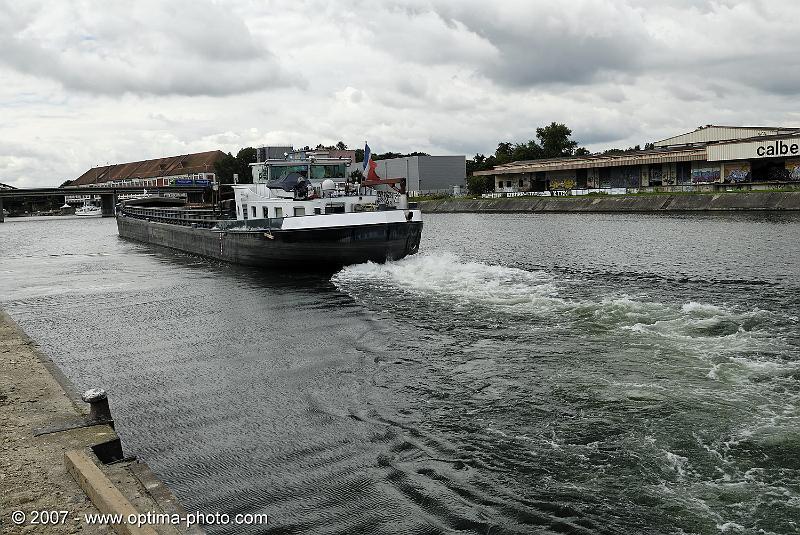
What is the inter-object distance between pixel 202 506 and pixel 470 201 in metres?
89.1

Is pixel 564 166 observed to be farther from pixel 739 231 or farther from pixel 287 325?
pixel 287 325

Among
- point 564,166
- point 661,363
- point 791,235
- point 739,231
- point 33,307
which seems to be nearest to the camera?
point 661,363

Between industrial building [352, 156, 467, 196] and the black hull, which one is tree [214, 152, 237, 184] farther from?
the black hull

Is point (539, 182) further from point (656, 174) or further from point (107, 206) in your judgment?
point (107, 206)

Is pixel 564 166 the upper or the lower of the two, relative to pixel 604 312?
upper

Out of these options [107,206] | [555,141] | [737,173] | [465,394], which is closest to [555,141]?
[555,141]

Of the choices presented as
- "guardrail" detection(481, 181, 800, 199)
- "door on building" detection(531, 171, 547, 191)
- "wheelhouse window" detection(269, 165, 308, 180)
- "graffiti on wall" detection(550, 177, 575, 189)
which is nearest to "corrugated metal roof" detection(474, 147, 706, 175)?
"door on building" detection(531, 171, 547, 191)

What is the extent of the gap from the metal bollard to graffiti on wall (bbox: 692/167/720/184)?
75.2 meters

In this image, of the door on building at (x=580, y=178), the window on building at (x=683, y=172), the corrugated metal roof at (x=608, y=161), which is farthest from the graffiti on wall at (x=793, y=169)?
the door on building at (x=580, y=178)

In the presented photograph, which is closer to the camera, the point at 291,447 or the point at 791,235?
the point at 291,447

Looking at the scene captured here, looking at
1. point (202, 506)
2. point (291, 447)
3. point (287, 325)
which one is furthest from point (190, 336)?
point (202, 506)

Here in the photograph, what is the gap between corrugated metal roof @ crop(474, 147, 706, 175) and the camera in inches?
3039

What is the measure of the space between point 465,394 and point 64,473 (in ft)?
21.6

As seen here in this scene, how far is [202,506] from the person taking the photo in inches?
319
